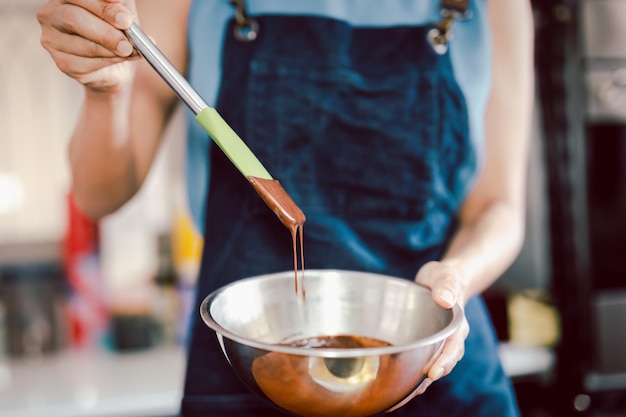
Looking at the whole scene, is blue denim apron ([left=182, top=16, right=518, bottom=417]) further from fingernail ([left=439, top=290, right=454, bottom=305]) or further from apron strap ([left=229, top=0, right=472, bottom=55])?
fingernail ([left=439, top=290, right=454, bottom=305])

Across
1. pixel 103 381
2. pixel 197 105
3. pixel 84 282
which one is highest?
pixel 197 105

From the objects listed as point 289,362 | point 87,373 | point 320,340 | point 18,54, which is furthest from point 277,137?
point 18,54

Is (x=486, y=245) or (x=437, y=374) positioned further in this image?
(x=486, y=245)

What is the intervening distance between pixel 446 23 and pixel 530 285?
1145 mm

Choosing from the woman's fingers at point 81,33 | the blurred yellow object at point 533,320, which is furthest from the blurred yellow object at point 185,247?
the woman's fingers at point 81,33

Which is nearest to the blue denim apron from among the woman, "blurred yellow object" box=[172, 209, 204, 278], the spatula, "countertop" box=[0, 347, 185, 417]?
the woman

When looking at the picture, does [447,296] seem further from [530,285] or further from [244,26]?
[530,285]

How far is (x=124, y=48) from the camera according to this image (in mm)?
659

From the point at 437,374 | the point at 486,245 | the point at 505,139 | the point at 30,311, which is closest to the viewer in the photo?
the point at 437,374

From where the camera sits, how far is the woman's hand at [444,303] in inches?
24.7

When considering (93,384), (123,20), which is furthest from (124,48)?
(93,384)

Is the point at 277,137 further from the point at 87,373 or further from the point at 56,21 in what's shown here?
the point at 87,373

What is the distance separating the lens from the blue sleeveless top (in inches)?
37.4

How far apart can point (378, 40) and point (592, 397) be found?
1293 mm
